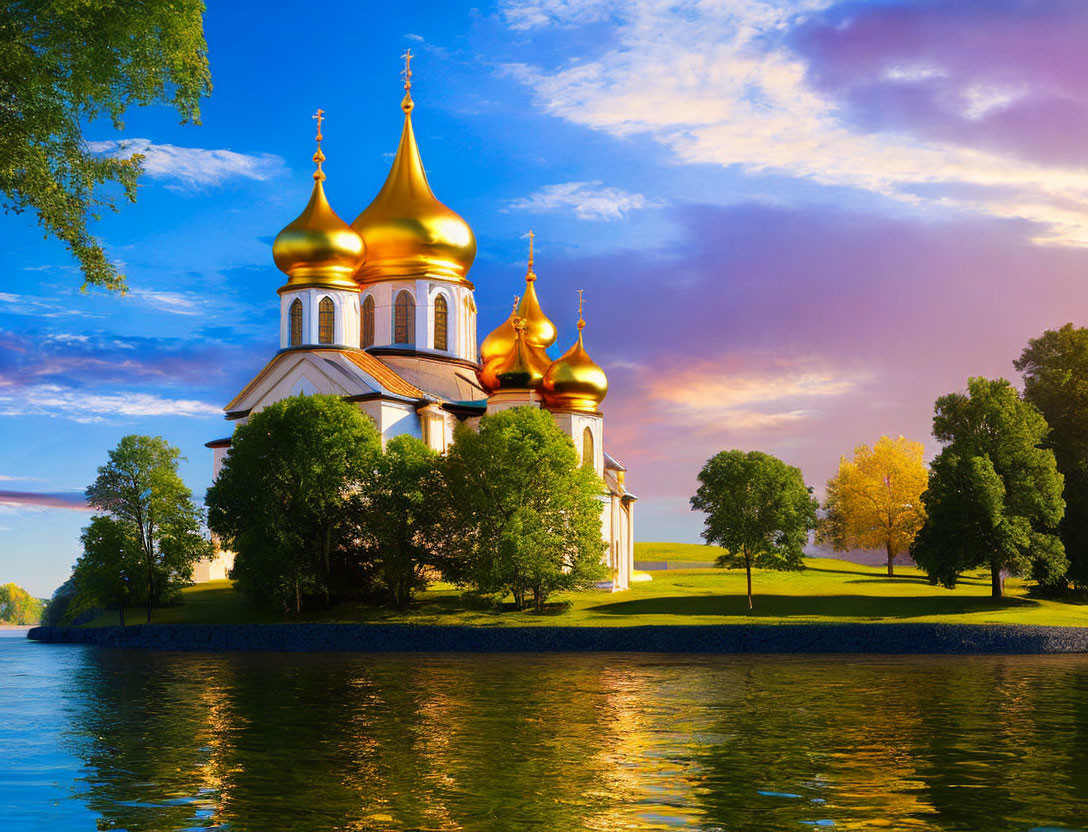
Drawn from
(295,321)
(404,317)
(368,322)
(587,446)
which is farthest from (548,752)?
(368,322)

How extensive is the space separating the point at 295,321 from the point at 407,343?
652 centimetres

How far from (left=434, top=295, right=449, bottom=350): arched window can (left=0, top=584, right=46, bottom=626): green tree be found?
64096 mm

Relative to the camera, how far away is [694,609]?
161 feet

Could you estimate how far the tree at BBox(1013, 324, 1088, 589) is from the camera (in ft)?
178

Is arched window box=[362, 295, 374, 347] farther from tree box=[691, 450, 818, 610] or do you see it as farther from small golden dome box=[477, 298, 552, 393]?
tree box=[691, 450, 818, 610]

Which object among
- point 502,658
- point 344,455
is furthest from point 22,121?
point 344,455

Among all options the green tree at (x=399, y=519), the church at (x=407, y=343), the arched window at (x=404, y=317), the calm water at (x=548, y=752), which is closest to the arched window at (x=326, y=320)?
the church at (x=407, y=343)

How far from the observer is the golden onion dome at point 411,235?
64688mm

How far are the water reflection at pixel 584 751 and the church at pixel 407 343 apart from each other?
30622 millimetres

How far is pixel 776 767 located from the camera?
1423 cm

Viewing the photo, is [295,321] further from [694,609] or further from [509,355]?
[694,609]

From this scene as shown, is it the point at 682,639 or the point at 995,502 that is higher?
the point at 995,502

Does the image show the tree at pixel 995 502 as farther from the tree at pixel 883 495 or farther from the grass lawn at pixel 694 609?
the tree at pixel 883 495

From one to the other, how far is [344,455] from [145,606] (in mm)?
13067
